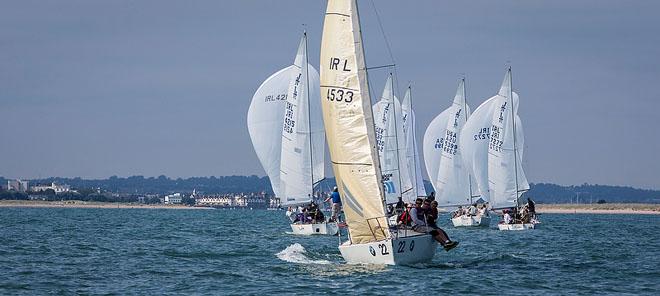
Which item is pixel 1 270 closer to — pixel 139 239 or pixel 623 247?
pixel 139 239

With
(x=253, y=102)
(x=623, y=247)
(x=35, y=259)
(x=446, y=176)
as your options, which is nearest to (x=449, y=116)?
(x=446, y=176)

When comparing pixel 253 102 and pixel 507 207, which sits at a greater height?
pixel 253 102

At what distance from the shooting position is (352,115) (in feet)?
92.0

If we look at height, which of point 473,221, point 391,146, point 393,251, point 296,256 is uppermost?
point 391,146

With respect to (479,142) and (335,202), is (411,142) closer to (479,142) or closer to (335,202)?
(479,142)

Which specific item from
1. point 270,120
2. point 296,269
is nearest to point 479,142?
point 270,120

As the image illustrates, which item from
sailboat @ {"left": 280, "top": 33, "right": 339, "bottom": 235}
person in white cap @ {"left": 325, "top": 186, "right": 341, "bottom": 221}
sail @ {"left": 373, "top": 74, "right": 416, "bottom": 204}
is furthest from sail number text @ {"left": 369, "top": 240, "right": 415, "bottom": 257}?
sail @ {"left": 373, "top": 74, "right": 416, "bottom": 204}

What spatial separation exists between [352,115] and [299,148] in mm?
22653

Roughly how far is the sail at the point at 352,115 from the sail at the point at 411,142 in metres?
42.3

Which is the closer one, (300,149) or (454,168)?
(300,149)

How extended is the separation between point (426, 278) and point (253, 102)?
29.2m

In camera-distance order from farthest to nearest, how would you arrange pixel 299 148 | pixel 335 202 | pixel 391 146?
pixel 391 146, pixel 299 148, pixel 335 202

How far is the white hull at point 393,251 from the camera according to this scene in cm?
2772

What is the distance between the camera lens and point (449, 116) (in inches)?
2717
